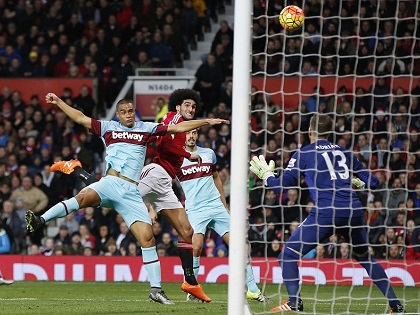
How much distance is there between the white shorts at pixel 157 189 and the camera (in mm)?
10967

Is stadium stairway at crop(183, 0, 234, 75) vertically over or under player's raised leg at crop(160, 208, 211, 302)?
over

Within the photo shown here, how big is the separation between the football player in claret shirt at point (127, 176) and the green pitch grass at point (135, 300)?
0.61 m

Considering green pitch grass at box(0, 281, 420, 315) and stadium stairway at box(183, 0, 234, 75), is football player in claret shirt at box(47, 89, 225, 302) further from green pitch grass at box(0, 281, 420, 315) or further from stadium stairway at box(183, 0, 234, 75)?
stadium stairway at box(183, 0, 234, 75)

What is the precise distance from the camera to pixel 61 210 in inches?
376

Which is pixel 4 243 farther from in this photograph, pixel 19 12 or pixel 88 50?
pixel 19 12

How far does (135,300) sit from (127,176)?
5.80ft

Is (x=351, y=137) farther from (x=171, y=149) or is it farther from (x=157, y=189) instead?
(x=157, y=189)

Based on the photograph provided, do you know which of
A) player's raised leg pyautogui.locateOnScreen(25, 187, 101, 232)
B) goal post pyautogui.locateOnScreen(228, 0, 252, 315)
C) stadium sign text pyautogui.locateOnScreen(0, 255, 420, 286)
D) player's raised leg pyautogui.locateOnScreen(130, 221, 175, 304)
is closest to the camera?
goal post pyautogui.locateOnScreen(228, 0, 252, 315)

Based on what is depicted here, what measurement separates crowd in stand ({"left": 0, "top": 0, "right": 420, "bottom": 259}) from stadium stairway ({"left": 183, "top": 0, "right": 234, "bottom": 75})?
19 cm

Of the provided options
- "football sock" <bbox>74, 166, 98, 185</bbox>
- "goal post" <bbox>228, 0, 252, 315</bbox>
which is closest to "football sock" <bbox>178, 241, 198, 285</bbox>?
"football sock" <bbox>74, 166, 98, 185</bbox>

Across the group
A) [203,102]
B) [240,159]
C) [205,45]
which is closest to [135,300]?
[240,159]

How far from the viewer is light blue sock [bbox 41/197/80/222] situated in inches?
375

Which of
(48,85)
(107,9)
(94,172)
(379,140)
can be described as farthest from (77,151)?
(379,140)

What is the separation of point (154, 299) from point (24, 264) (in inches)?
265
